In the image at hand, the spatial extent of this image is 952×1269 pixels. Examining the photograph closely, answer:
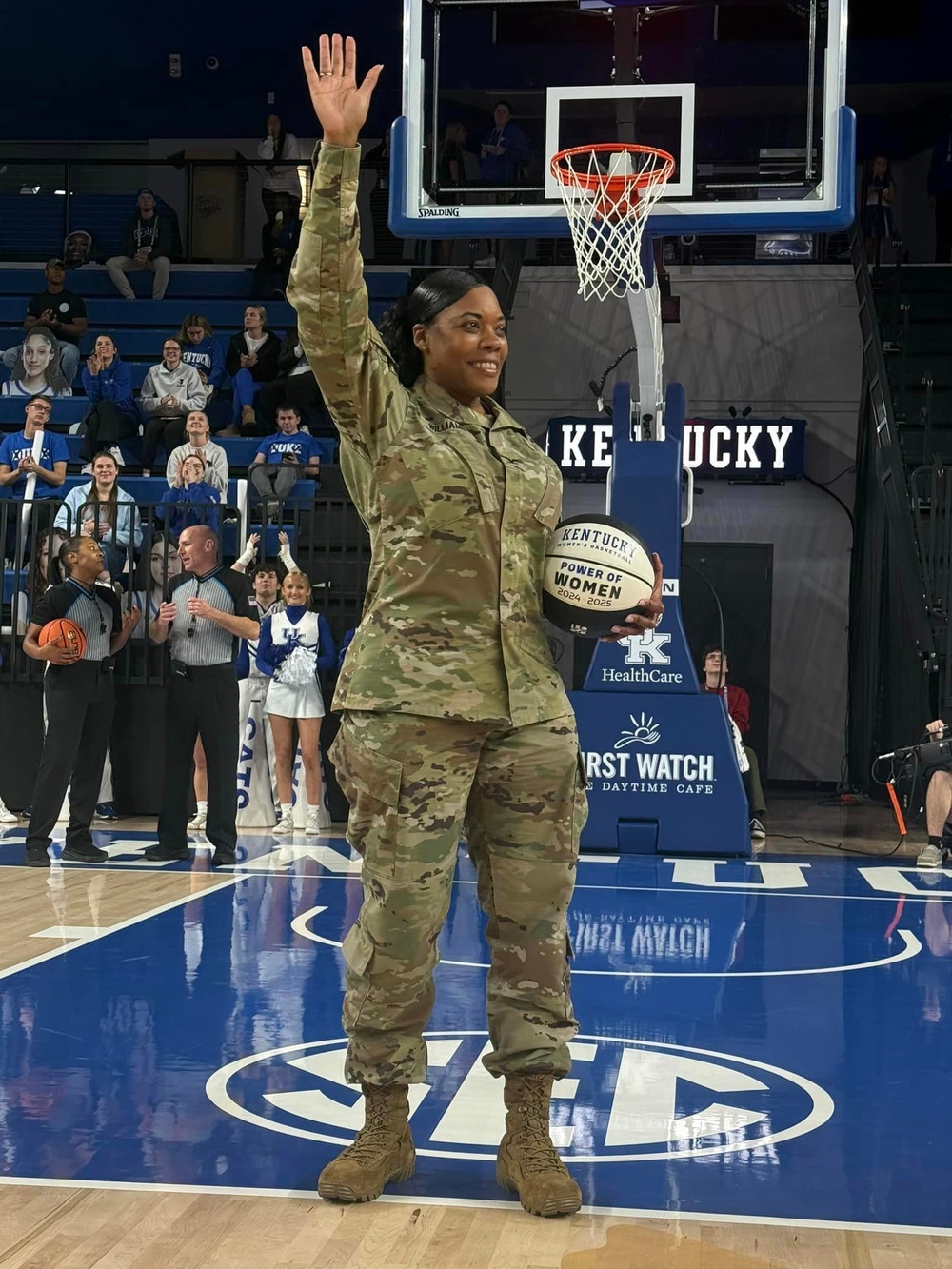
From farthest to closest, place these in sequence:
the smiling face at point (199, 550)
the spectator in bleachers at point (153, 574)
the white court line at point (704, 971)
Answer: the spectator in bleachers at point (153, 574) → the smiling face at point (199, 550) → the white court line at point (704, 971)

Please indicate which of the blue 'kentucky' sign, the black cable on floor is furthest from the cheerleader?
the blue 'kentucky' sign

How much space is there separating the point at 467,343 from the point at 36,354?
44.4 feet

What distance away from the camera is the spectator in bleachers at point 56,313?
16.6 meters

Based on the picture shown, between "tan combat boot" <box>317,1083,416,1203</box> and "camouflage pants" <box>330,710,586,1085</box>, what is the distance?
0.19 ft

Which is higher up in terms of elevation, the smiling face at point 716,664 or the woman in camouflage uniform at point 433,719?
the woman in camouflage uniform at point 433,719

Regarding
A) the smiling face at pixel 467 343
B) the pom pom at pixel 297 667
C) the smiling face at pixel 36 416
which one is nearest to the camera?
the smiling face at pixel 467 343

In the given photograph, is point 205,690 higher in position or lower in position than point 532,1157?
higher

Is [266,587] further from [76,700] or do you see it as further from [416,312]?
[416,312]

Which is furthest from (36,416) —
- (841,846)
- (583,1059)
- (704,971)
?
(583,1059)

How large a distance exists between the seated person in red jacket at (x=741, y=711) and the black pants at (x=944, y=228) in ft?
21.5

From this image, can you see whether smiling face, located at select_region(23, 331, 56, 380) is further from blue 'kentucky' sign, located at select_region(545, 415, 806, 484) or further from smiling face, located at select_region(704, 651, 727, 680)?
smiling face, located at select_region(704, 651, 727, 680)

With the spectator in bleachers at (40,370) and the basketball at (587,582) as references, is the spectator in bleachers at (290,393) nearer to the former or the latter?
the spectator in bleachers at (40,370)

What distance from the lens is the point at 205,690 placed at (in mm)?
9258

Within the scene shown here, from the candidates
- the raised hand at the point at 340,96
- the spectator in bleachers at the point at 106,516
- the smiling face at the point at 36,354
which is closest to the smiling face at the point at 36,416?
the spectator in bleachers at the point at 106,516
